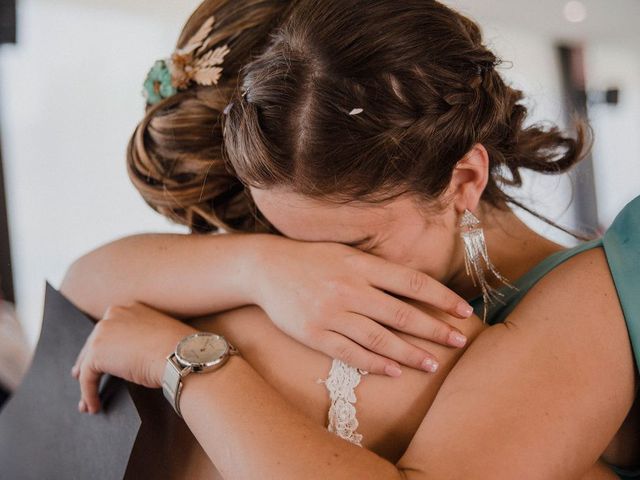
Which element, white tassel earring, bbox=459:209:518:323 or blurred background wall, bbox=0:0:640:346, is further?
blurred background wall, bbox=0:0:640:346

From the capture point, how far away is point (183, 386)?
958 mm

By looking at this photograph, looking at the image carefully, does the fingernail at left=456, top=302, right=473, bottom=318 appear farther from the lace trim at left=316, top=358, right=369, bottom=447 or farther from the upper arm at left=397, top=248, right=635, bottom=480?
the lace trim at left=316, top=358, right=369, bottom=447

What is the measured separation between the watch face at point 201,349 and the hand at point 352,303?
9 centimetres

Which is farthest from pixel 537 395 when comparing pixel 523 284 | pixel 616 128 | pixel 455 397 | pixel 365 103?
pixel 616 128

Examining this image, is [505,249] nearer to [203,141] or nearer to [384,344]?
[384,344]

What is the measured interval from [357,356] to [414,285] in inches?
5.2

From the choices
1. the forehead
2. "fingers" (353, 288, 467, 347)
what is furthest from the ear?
"fingers" (353, 288, 467, 347)

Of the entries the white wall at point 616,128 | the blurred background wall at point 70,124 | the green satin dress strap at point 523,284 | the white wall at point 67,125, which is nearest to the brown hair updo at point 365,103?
the green satin dress strap at point 523,284

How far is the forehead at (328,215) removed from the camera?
1.00 metres

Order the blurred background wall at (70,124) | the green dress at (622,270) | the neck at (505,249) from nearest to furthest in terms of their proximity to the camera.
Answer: the green dress at (622,270), the neck at (505,249), the blurred background wall at (70,124)

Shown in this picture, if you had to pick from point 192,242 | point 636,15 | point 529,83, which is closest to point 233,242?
point 192,242

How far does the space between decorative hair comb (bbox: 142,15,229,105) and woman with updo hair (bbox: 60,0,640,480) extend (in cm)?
27

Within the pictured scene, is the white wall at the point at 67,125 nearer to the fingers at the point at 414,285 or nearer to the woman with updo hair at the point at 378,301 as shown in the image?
the woman with updo hair at the point at 378,301

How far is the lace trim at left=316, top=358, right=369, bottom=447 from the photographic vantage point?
0.90 m
